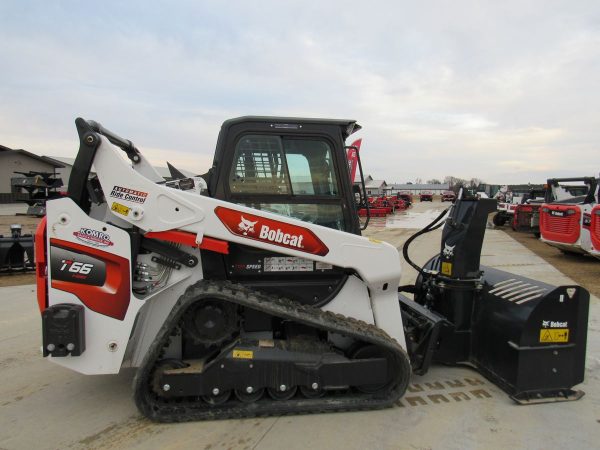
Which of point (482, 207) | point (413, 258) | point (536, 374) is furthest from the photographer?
point (413, 258)

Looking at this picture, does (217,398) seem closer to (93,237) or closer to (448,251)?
(93,237)

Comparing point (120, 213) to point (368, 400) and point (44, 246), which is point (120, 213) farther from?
point (368, 400)

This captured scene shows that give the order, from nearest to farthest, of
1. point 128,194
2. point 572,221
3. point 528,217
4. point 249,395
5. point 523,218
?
point 128,194
point 249,395
point 572,221
point 528,217
point 523,218

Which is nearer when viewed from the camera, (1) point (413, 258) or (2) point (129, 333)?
(2) point (129, 333)

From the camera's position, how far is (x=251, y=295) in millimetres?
3096

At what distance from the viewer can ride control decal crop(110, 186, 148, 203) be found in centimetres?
308

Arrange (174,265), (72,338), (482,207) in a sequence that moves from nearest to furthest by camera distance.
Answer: (72,338), (174,265), (482,207)

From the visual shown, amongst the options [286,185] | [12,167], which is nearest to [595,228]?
[286,185]

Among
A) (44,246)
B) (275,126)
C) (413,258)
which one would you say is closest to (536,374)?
(275,126)

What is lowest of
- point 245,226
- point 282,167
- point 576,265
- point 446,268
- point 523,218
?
point 576,265

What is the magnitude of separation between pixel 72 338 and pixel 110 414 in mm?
679

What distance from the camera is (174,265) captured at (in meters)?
3.23

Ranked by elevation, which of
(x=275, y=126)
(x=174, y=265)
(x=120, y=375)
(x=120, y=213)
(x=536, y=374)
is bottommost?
(x=120, y=375)

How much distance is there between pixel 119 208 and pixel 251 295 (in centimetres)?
112
